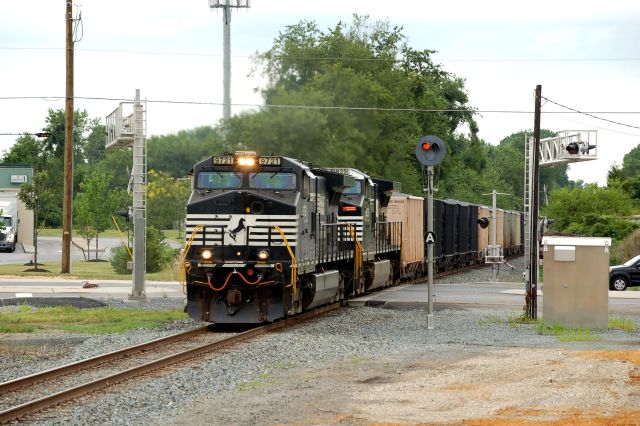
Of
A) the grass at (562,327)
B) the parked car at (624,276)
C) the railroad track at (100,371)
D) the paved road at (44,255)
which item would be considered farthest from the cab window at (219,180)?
the paved road at (44,255)

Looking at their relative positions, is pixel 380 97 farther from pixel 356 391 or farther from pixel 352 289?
pixel 356 391

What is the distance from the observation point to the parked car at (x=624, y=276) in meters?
40.0

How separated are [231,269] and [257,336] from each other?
176 centimetres

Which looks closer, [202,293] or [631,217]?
[202,293]

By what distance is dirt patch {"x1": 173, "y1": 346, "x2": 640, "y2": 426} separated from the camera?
10.9 m

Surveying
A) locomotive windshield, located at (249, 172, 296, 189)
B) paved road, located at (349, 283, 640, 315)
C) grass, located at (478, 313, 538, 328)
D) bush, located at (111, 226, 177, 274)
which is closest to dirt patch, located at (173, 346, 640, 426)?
locomotive windshield, located at (249, 172, 296, 189)

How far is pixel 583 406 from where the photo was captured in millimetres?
11469

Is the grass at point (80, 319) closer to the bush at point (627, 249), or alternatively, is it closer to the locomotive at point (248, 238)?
the locomotive at point (248, 238)

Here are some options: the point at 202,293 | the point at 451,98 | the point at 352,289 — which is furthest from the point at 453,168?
the point at 202,293

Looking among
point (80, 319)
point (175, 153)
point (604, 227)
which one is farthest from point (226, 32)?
point (80, 319)

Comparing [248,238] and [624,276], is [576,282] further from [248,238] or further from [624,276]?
[624,276]

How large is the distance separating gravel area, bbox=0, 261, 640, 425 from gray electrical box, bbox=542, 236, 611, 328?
612 millimetres

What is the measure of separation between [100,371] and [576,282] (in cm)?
1069

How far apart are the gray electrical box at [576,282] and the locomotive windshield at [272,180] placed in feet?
17.7
